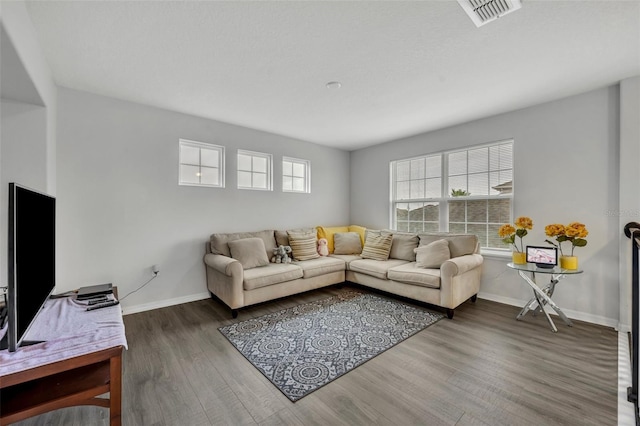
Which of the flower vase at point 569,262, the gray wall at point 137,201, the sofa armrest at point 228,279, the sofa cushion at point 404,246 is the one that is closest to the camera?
the flower vase at point 569,262

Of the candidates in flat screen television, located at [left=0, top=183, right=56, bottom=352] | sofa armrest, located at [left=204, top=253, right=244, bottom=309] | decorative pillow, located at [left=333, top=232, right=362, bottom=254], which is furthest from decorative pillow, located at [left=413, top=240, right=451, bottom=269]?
A: flat screen television, located at [left=0, top=183, right=56, bottom=352]

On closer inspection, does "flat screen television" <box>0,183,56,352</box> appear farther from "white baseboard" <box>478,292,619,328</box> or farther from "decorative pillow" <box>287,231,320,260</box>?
"white baseboard" <box>478,292,619,328</box>

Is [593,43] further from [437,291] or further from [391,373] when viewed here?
[391,373]

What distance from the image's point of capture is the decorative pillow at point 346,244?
179 inches

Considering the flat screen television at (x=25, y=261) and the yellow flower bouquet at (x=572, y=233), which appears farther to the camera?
the yellow flower bouquet at (x=572, y=233)

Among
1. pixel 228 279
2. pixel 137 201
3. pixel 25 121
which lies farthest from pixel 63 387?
pixel 137 201

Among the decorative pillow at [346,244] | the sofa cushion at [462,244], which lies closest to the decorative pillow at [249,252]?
the decorative pillow at [346,244]

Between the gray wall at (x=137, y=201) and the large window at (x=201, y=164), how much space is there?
0.32 ft

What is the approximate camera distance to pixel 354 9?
Result: 172 centimetres

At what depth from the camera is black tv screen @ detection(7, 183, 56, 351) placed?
1.03 meters

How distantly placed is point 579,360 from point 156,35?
4.14 metres

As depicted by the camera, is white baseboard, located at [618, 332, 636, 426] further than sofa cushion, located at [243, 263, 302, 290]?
No

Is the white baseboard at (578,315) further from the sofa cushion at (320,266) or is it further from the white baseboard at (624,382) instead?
the sofa cushion at (320,266)

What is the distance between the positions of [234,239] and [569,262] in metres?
3.85
